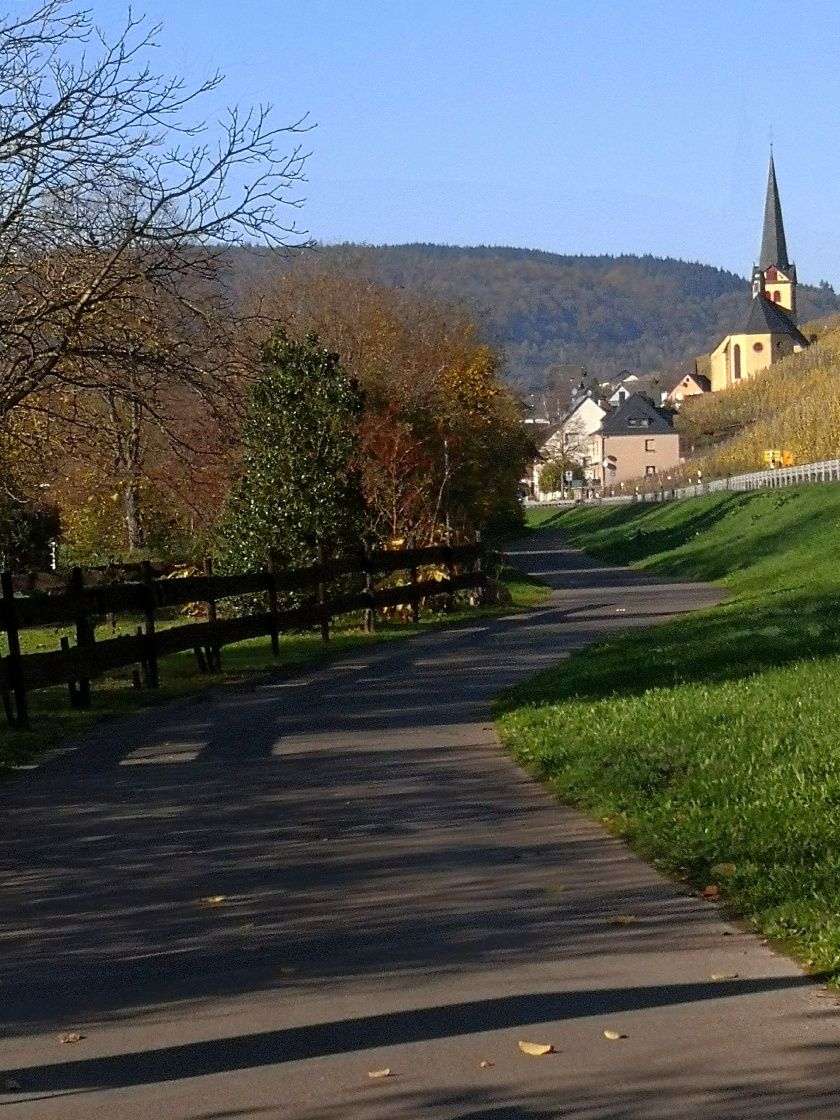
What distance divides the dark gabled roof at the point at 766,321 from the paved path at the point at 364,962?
16721 centimetres

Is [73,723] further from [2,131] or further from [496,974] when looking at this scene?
[496,974]

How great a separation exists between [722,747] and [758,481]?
2421 inches

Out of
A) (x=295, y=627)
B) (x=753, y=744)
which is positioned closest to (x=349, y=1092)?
(x=753, y=744)

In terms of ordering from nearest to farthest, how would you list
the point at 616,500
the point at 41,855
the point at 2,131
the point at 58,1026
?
1. the point at 58,1026
2. the point at 41,855
3. the point at 2,131
4. the point at 616,500

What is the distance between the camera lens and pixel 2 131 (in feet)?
50.2

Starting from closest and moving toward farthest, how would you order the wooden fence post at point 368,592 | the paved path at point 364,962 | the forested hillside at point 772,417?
the paved path at point 364,962 → the wooden fence post at point 368,592 → the forested hillside at point 772,417

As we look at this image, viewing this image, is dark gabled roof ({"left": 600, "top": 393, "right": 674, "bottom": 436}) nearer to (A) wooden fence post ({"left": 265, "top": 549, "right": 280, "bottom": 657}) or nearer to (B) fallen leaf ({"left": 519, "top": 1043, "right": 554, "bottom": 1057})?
(A) wooden fence post ({"left": 265, "top": 549, "right": 280, "bottom": 657})

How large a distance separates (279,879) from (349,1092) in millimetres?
3554

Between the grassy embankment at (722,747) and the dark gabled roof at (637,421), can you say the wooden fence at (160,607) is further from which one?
the dark gabled roof at (637,421)

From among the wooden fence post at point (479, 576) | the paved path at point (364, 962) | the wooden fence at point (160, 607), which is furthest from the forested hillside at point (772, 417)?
the paved path at point (364, 962)

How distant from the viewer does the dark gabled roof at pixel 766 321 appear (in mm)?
173875

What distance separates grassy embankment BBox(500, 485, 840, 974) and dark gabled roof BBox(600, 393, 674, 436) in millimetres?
133742

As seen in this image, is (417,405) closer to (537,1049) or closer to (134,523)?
(134,523)

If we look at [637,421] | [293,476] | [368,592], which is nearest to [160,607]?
[368,592]
